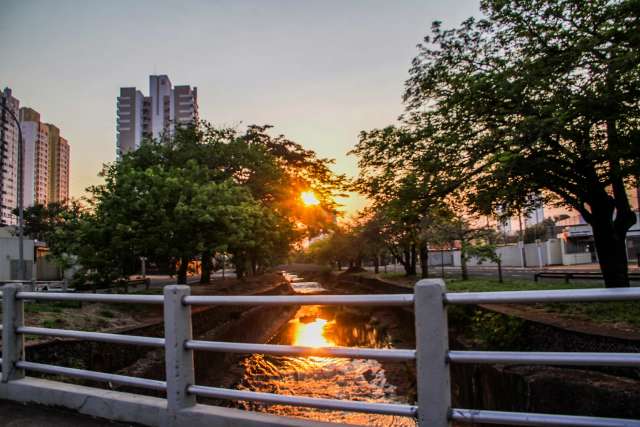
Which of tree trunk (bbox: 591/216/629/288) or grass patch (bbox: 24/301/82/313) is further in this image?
grass patch (bbox: 24/301/82/313)

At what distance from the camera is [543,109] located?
9.20 meters

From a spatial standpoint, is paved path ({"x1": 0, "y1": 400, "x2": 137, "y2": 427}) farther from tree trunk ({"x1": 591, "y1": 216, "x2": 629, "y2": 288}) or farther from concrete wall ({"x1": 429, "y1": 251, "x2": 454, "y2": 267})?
concrete wall ({"x1": 429, "y1": 251, "x2": 454, "y2": 267})

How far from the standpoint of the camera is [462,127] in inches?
444

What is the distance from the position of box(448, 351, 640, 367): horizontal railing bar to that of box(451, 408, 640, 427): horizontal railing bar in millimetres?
237

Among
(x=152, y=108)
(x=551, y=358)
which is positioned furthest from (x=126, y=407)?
(x=152, y=108)

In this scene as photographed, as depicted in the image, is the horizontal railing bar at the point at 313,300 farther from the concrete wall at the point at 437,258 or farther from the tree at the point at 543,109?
the concrete wall at the point at 437,258

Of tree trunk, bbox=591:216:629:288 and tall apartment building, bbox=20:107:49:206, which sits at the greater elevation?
tall apartment building, bbox=20:107:49:206

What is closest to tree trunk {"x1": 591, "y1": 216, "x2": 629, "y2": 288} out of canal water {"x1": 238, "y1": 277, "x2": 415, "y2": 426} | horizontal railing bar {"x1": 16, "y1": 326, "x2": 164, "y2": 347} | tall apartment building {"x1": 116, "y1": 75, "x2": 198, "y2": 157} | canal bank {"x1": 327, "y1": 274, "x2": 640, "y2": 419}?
canal bank {"x1": 327, "y1": 274, "x2": 640, "y2": 419}

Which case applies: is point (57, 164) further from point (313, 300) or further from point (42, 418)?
point (313, 300)

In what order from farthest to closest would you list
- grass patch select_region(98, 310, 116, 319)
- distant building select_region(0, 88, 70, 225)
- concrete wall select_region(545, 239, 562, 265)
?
→ 1. distant building select_region(0, 88, 70, 225)
2. concrete wall select_region(545, 239, 562, 265)
3. grass patch select_region(98, 310, 116, 319)

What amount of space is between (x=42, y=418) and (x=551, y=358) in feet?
11.3

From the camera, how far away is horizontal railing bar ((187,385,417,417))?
95.2 inches

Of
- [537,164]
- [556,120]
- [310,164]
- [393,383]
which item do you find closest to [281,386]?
[393,383]

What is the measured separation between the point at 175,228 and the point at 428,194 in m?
8.55
